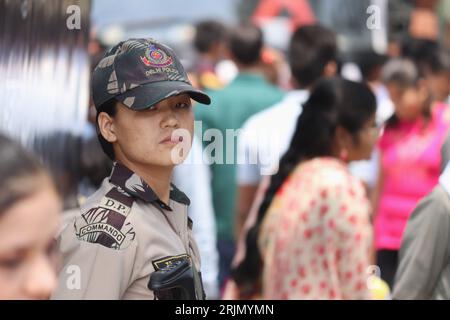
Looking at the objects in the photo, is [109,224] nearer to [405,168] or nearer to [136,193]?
[136,193]

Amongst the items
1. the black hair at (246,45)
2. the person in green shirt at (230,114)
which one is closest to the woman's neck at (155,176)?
the person in green shirt at (230,114)

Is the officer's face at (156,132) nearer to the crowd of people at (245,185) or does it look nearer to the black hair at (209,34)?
the crowd of people at (245,185)

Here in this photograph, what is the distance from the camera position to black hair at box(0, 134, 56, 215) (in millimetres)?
1509

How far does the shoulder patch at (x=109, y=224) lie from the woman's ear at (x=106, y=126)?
154 millimetres

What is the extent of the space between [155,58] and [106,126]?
204mm

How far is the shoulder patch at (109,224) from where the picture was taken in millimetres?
2287

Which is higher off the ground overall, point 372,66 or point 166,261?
point 372,66

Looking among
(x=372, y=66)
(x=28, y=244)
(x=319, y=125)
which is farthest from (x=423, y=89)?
(x=28, y=244)

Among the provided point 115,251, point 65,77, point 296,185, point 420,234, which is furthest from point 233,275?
point 115,251

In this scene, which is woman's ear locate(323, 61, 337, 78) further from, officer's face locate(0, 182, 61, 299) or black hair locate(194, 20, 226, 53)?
officer's face locate(0, 182, 61, 299)

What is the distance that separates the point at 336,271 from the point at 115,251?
1562 millimetres

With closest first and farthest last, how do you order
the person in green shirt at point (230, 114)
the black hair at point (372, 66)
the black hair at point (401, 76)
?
the person in green shirt at point (230, 114)
the black hair at point (401, 76)
the black hair at point (372, 66)

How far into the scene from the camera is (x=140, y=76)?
7.89 feet
